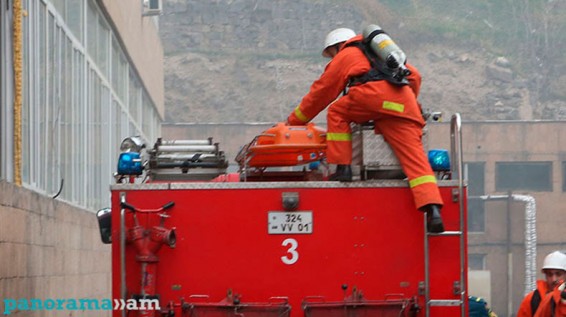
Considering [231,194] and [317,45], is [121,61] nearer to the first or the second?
[231,194]

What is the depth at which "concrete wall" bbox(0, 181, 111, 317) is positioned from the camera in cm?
1223

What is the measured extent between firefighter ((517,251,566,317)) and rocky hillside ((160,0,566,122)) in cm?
7957

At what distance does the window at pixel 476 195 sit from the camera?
61812mm

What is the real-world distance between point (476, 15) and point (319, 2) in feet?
44.1

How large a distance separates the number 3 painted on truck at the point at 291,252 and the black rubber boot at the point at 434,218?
92cm

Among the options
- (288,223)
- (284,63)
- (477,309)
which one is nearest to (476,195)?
(284,63)

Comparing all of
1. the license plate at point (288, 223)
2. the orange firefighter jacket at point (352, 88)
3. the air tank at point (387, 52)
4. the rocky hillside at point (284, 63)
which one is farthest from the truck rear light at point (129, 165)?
the rocky hillside at point (284, 63)

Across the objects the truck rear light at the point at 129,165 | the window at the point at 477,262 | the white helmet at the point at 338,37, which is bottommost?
the window at the point at 477,262

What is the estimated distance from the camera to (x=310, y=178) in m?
10.4

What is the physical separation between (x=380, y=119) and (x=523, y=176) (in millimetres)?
55396

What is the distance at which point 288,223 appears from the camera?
9492 millimetres

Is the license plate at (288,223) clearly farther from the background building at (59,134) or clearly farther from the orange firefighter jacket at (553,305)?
the background building at (59,134)

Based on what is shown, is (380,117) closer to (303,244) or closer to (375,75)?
(375,75)

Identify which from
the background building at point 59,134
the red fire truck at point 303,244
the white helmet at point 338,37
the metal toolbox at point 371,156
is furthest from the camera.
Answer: the background building at point 59,134
